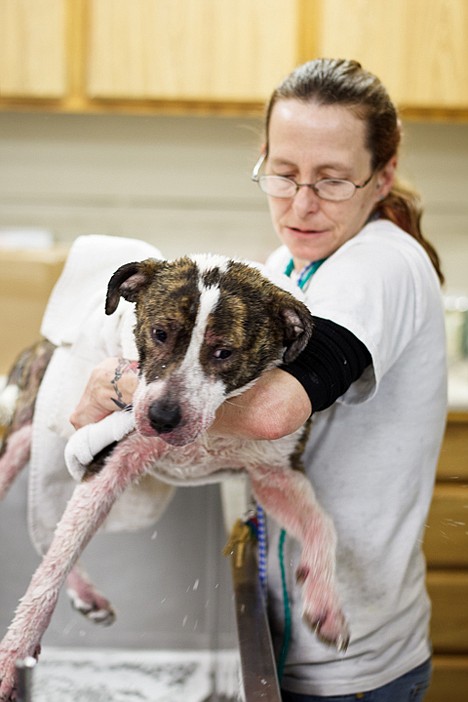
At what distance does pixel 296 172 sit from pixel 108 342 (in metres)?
0.25

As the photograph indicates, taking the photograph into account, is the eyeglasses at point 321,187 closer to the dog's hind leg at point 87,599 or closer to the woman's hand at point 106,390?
the woman's hand at point 106,390

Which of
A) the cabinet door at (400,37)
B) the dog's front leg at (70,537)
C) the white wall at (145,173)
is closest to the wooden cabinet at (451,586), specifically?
the white wall at (145,173)

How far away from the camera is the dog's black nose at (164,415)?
0.68 metres

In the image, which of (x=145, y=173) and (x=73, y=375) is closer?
(x=73, y=375)

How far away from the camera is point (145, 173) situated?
2500 mm

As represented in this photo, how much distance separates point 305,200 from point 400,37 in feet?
4.92

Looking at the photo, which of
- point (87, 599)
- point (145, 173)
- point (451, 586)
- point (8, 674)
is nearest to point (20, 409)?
point (87, 599)

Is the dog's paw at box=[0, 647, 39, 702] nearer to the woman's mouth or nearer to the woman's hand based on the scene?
the woman's hand

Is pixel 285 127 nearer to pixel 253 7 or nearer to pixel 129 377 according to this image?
pixel 129 377

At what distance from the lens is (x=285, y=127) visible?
88cm

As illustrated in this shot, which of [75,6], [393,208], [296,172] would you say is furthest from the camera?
[75,6]

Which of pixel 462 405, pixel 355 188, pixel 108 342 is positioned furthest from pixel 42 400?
pixel 462 405

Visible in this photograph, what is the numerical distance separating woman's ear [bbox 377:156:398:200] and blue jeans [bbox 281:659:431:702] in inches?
22.3

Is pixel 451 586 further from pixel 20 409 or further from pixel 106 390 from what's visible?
pixel 106 390
